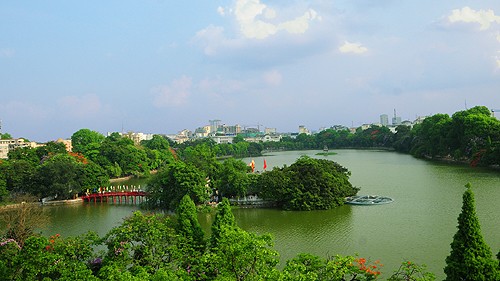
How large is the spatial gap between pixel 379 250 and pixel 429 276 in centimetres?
606

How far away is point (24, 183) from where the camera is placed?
26.5 metres

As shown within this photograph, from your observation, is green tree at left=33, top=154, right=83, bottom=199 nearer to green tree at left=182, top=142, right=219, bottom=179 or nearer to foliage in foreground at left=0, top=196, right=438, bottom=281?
green tree at left=182, top=142, right=219, bottom=179

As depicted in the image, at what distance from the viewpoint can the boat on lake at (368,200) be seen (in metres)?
21.5

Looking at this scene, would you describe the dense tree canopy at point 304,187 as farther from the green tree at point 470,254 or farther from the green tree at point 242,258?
the green tree at point 242,258

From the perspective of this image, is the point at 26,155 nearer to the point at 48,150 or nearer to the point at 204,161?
the point at 48,150

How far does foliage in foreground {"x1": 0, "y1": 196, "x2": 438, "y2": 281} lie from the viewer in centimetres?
745

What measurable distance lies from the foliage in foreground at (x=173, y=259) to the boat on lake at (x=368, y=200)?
30.9 ft

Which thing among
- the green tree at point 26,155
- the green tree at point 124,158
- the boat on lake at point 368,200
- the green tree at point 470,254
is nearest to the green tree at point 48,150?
the green tree at point 26,155

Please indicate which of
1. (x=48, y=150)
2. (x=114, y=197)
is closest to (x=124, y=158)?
(x=48, y=150)

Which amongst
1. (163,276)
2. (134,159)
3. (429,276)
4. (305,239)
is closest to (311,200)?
(305,239)

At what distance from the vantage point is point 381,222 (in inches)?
695

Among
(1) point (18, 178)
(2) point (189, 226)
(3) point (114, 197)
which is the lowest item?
(3) point (114, 197)

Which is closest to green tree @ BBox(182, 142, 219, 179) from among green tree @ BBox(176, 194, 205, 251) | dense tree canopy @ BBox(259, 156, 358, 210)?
dense tree canopy @ BBox(259, 156, 358, 210)

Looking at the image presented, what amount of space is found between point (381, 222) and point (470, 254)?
9.93 metres
